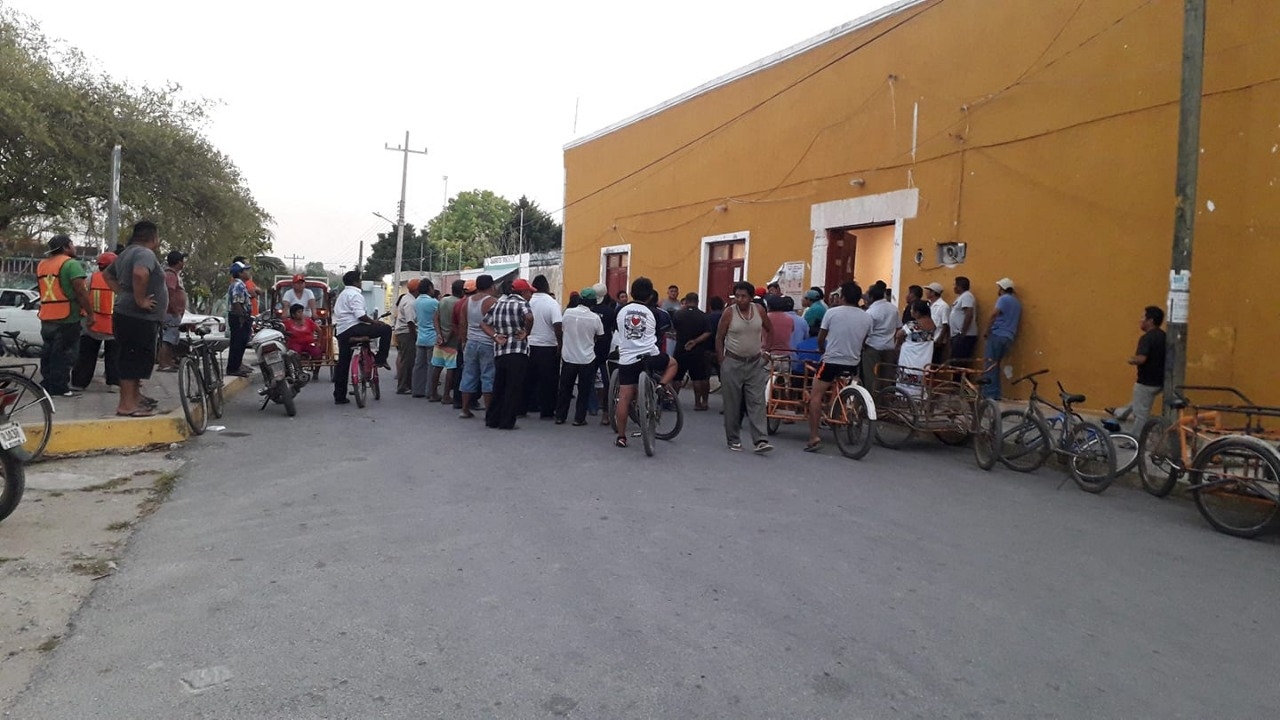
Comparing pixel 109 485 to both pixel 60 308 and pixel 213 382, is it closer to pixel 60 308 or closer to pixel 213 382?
pixel 213 382

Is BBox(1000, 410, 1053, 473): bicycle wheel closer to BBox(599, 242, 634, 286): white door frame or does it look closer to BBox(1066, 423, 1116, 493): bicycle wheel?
BBox(1066, 423, 1116, 493): bicycle wheel

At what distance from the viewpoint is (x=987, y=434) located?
8.55 m

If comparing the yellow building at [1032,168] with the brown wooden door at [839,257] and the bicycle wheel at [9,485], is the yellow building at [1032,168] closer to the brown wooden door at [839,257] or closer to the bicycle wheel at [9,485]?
the brown wooden door at [839,257]

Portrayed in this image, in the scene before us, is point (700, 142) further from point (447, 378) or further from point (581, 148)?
point (447, 378)

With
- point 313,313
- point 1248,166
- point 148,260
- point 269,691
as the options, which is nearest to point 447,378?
point 313,313

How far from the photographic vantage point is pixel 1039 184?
37.6ft

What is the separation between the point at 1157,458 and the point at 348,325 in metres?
8.72

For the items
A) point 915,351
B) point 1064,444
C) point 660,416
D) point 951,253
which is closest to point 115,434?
point 660,416

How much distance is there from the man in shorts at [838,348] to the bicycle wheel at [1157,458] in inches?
105

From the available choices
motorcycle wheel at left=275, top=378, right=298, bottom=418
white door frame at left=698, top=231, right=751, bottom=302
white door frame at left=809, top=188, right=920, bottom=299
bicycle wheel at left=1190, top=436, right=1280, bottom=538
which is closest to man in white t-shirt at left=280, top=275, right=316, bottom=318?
motorcycle wheel at left=275, top=378, right=298, bottom=418

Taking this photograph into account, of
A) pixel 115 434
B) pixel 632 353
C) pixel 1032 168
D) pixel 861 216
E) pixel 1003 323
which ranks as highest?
pixel 1032 168

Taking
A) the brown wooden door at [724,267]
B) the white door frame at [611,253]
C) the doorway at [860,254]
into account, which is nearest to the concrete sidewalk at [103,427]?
the doorway at [860,254]

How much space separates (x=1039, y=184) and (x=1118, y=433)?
15.7ft

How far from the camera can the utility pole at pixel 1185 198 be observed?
26.3 ft
